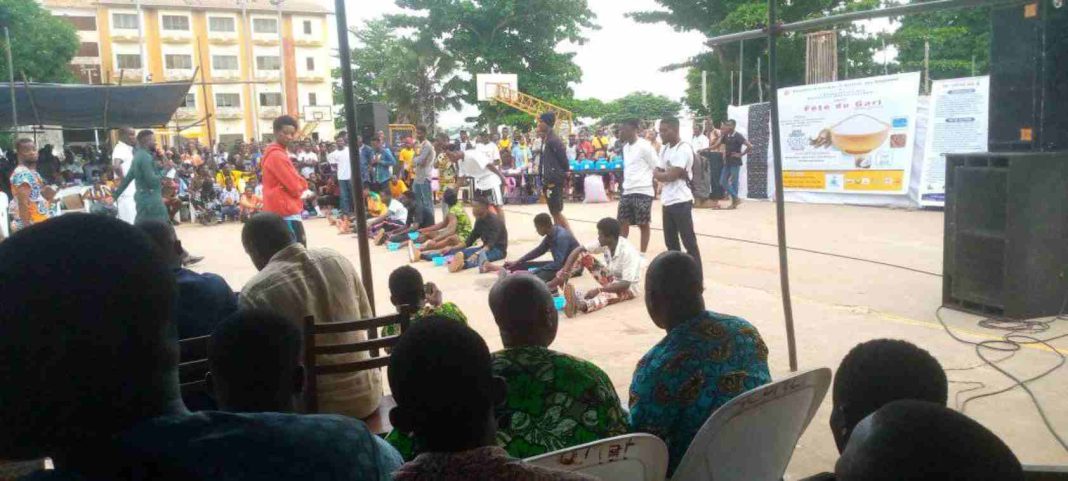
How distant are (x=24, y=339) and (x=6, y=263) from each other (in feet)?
0.32

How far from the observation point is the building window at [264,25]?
58.3 metres

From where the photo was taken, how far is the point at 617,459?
1.90 m

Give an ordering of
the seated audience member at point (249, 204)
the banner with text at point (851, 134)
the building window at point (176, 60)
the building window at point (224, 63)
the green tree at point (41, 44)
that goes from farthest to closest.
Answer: the building window at point (224, 63) < the building window at point (176, 60) < the green tree at point (41, 44) < the seated audience member at point (249, 204) < the banner with text at point (851, 134)

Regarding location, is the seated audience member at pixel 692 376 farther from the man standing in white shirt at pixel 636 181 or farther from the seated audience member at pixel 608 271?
the man standing in white shirt at pixel 636 181

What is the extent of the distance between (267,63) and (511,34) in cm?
3039

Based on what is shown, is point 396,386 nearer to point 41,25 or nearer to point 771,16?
point 771,16

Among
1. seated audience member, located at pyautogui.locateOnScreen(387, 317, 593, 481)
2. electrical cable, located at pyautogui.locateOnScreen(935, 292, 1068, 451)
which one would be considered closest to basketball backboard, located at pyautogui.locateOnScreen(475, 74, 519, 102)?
electrical cable, located at pyautogui.locateOnScreen(935, 292, 1068, 451)

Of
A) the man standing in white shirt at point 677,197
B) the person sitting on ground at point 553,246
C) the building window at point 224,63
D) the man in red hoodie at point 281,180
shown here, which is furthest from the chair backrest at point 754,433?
the building window at point 224,63

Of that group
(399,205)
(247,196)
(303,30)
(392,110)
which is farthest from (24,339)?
(303,30)

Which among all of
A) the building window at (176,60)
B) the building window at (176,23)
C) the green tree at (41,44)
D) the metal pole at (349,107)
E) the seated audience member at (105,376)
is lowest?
the seated audience member at (105,376)

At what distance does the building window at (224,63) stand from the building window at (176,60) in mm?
1846

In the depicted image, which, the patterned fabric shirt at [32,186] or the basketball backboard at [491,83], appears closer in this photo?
→ the patterned fabric shirt at [32,186]

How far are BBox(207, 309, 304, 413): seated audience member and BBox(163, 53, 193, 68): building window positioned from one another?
60.7 m

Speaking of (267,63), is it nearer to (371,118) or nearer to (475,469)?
(371,118)
